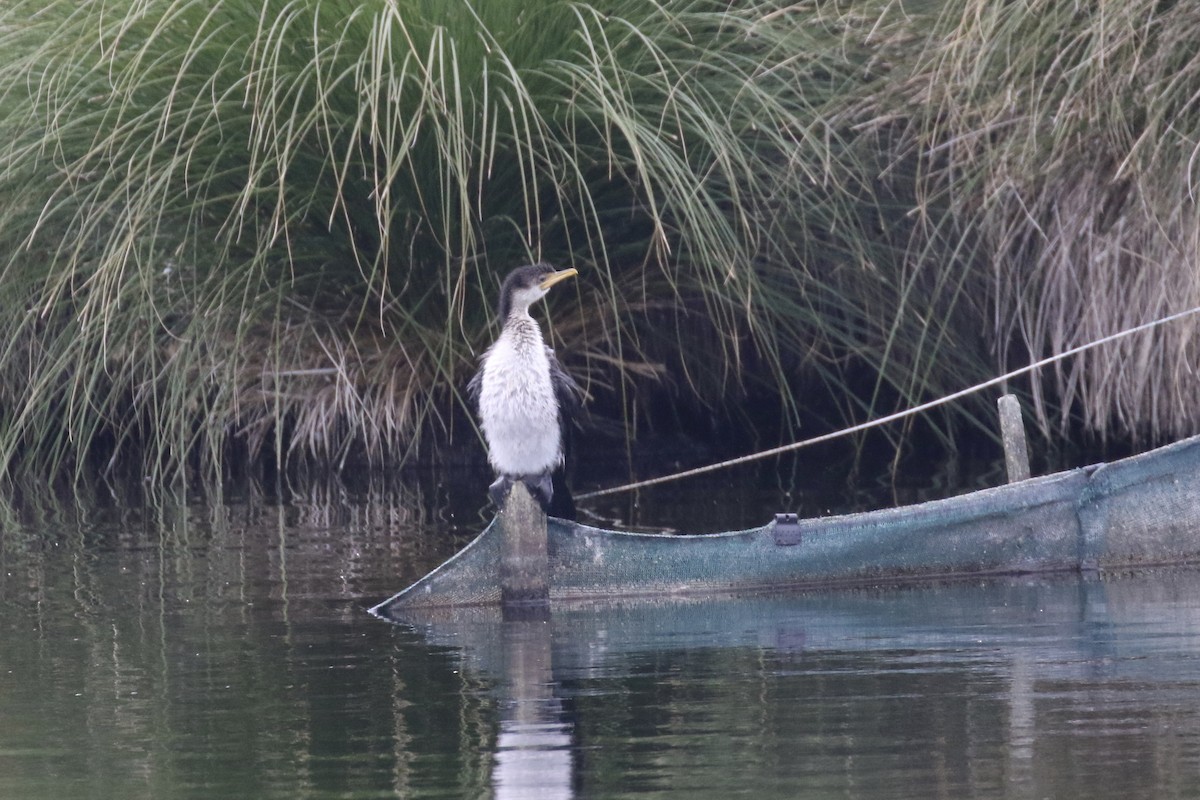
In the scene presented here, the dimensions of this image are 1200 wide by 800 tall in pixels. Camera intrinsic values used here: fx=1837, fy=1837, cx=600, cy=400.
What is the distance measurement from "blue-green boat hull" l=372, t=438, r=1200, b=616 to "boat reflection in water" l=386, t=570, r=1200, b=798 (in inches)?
3.6

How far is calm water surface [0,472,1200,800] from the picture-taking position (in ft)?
12.8

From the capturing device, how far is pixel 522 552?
244 inches

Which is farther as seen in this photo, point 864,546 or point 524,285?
point 524,285

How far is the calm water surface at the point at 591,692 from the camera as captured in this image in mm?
3895

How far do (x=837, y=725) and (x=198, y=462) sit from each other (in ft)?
22.1

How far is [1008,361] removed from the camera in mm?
9469

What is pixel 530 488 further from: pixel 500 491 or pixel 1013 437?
pixel 1013 437

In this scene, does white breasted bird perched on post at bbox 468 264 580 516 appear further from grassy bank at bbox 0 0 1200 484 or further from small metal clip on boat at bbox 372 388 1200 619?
grassy bank at bbox 0 0 1200 484

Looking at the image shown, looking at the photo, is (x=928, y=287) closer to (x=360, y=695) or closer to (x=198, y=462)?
(x=198, y=462)

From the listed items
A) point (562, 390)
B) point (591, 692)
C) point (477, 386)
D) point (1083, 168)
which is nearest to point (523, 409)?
point (562, 390)

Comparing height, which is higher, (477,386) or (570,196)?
(570,196)

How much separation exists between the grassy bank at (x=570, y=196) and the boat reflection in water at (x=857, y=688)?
7.63ft

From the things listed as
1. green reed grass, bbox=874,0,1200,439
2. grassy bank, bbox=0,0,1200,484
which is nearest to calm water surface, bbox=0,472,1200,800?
green reed grass, bbox=874,0,1200,439

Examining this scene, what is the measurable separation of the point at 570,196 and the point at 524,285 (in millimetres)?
2214
